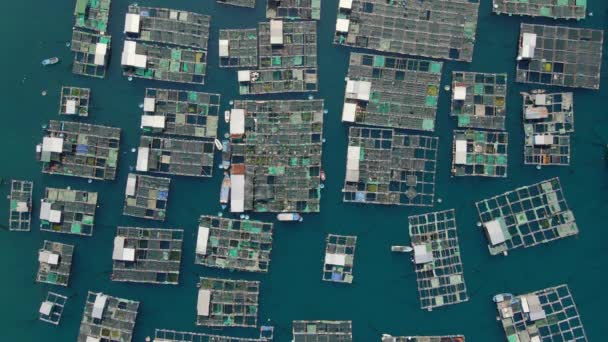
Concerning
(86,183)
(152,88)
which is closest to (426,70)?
(152,88)

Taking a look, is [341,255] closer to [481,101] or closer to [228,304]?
[228,304]

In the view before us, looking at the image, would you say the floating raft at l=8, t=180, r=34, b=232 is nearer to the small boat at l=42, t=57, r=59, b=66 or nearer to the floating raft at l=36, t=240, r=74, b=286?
the floating raft at l=36, t=240, r=74, b=286

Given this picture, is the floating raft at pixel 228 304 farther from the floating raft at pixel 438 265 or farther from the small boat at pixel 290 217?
the floating raft at pixel 438 265

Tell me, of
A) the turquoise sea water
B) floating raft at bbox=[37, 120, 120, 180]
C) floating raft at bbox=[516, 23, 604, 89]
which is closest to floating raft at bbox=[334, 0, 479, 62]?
the turquoise sea water

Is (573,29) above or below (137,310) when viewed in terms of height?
above

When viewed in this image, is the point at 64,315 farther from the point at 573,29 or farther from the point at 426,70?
the point at 573,29

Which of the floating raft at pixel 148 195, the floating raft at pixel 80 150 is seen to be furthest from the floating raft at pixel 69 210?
the floating raft at pixel 148 195

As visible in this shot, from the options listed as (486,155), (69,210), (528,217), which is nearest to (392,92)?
(486,155)
